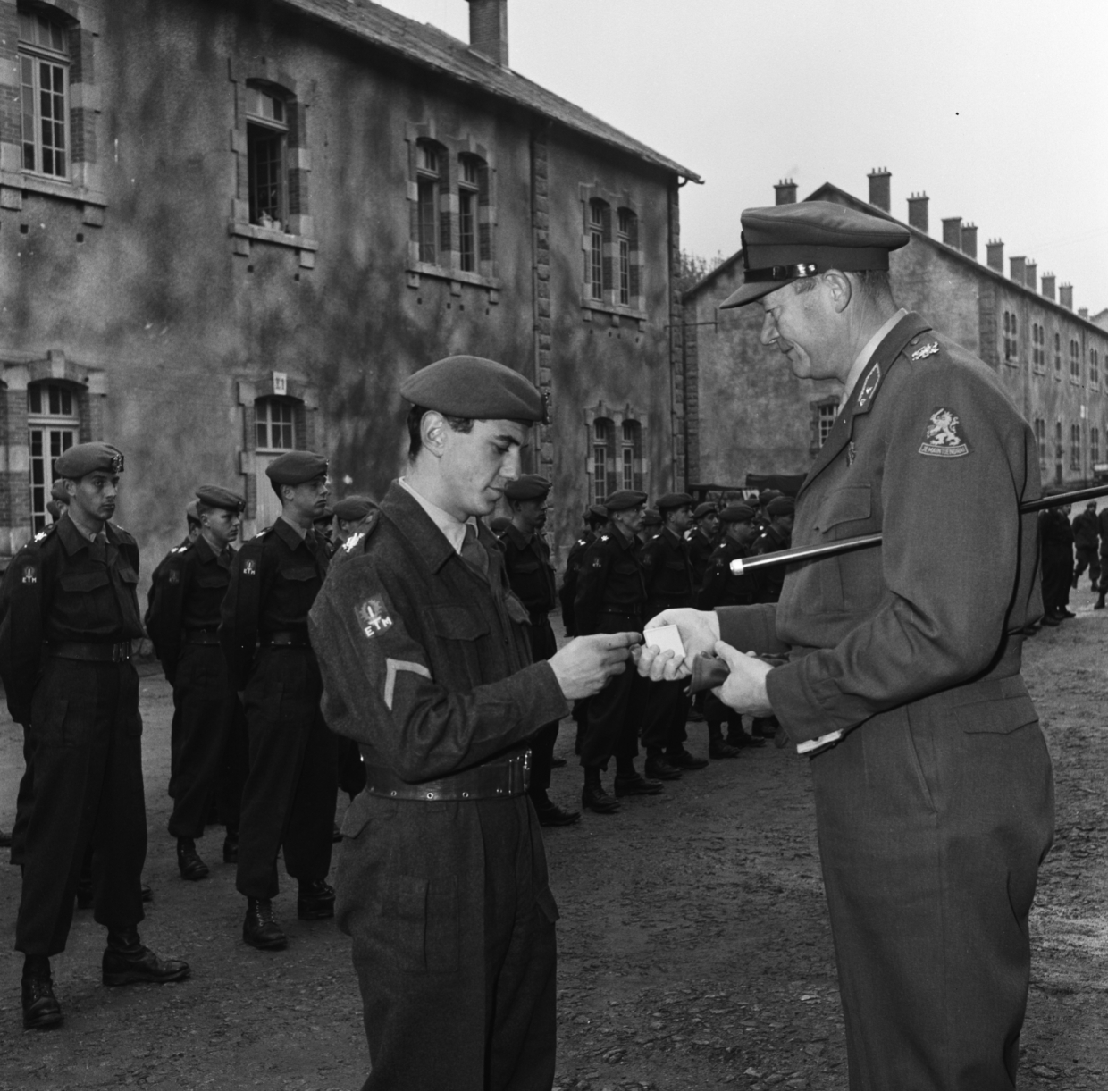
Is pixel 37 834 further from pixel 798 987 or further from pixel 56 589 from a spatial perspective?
pixel 798 987

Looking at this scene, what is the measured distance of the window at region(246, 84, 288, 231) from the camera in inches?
704

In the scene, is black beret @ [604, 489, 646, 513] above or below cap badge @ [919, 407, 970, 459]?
above

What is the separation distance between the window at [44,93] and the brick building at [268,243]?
28 mm

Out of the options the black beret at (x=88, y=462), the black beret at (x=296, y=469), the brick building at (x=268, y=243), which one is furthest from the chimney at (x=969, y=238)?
the black beret at (x=88, y=462)

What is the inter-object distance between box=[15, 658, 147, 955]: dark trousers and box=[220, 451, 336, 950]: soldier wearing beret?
0.65m

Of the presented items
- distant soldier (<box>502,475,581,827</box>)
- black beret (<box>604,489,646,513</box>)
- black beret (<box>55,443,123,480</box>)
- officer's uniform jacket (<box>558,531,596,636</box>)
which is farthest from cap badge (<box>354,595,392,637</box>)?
black beret (<box>604,489,646,513</box>)

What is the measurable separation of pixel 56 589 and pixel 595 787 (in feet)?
14.0

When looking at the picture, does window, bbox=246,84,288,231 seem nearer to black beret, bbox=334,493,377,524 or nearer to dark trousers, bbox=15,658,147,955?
black beret, bbox=334,493,377,524

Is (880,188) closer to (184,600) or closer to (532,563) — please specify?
(532,563)

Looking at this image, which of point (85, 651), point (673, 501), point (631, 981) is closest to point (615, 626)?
point (673, 501)

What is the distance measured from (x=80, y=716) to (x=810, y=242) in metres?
4.05

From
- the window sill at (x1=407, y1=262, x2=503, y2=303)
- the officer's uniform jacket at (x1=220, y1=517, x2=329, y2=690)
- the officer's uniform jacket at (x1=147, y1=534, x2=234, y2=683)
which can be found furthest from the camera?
the window sill at (x1=407, y1=262, x2=503, y2=303)

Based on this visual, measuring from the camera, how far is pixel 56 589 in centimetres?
582

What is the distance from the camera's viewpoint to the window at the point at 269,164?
17.9 m
